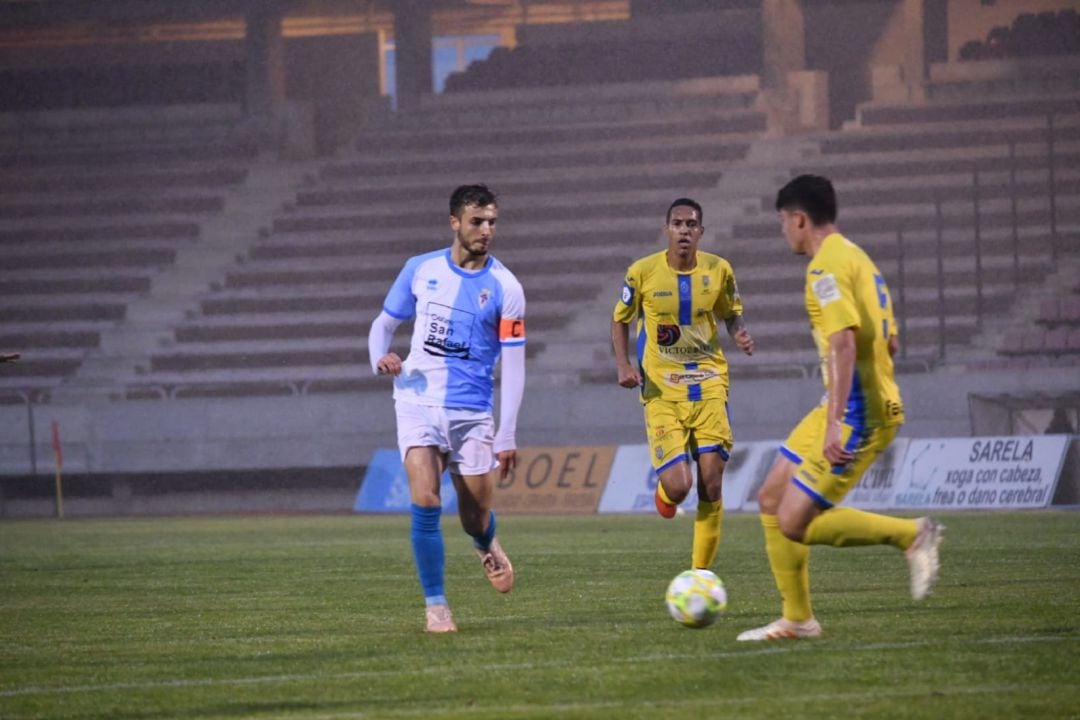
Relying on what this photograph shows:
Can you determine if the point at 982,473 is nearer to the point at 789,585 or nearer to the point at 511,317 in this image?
the point at 511,317

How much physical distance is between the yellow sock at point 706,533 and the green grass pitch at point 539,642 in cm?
38

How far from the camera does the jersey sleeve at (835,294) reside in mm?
7309

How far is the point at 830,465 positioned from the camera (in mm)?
7438

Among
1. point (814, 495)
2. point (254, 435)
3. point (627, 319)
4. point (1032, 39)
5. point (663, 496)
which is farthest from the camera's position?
point (1032, 39)

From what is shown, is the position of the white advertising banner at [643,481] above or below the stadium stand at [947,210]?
below

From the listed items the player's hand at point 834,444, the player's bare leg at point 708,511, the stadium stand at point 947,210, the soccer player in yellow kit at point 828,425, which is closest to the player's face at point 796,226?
the soccer player in yellow kit at point 828,425

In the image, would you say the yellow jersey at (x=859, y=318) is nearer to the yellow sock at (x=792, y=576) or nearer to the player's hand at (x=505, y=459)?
the yellow sock at (x=792, y=576)

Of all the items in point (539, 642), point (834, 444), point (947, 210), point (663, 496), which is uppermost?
point (947, 210)

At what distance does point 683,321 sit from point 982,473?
13.2 meters

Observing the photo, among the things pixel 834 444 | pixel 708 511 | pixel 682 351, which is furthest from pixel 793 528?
pixel 682 351

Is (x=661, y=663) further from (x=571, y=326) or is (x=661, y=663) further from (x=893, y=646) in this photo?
(x=571, y=326)

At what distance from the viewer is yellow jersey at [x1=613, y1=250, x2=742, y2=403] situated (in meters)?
10.7

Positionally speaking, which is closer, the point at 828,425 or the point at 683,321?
the point at 828,425

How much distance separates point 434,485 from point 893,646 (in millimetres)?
2549
